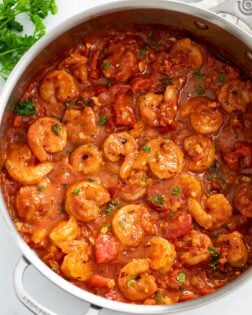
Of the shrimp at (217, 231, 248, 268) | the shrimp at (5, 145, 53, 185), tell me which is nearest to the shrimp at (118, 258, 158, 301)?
the shrimp at (217, 231, 248, 268)

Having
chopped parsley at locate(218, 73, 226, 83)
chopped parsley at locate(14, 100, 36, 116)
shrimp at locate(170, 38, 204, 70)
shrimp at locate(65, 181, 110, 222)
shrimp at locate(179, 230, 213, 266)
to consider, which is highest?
chopped parsley at locate(14, 100, 36, 116)

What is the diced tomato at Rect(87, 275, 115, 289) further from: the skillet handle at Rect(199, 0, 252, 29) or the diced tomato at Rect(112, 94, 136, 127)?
the skillet handle at Rect(199, 0, 252, 29)

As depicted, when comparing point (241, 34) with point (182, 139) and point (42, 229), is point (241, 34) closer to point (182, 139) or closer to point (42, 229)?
point (182, 139)

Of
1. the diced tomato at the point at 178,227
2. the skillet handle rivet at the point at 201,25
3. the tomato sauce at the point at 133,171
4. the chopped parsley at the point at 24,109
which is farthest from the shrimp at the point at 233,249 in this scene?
the chopped parsley at the point at 24,109

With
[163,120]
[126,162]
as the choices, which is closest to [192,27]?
[163,120]

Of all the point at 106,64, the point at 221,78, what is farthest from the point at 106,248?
the point at 221,78

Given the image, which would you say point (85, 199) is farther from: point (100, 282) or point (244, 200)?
point (244, 200)

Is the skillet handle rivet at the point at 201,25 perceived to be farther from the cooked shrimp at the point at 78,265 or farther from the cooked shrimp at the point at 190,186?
the cooked shrimp at the point at 78,265
